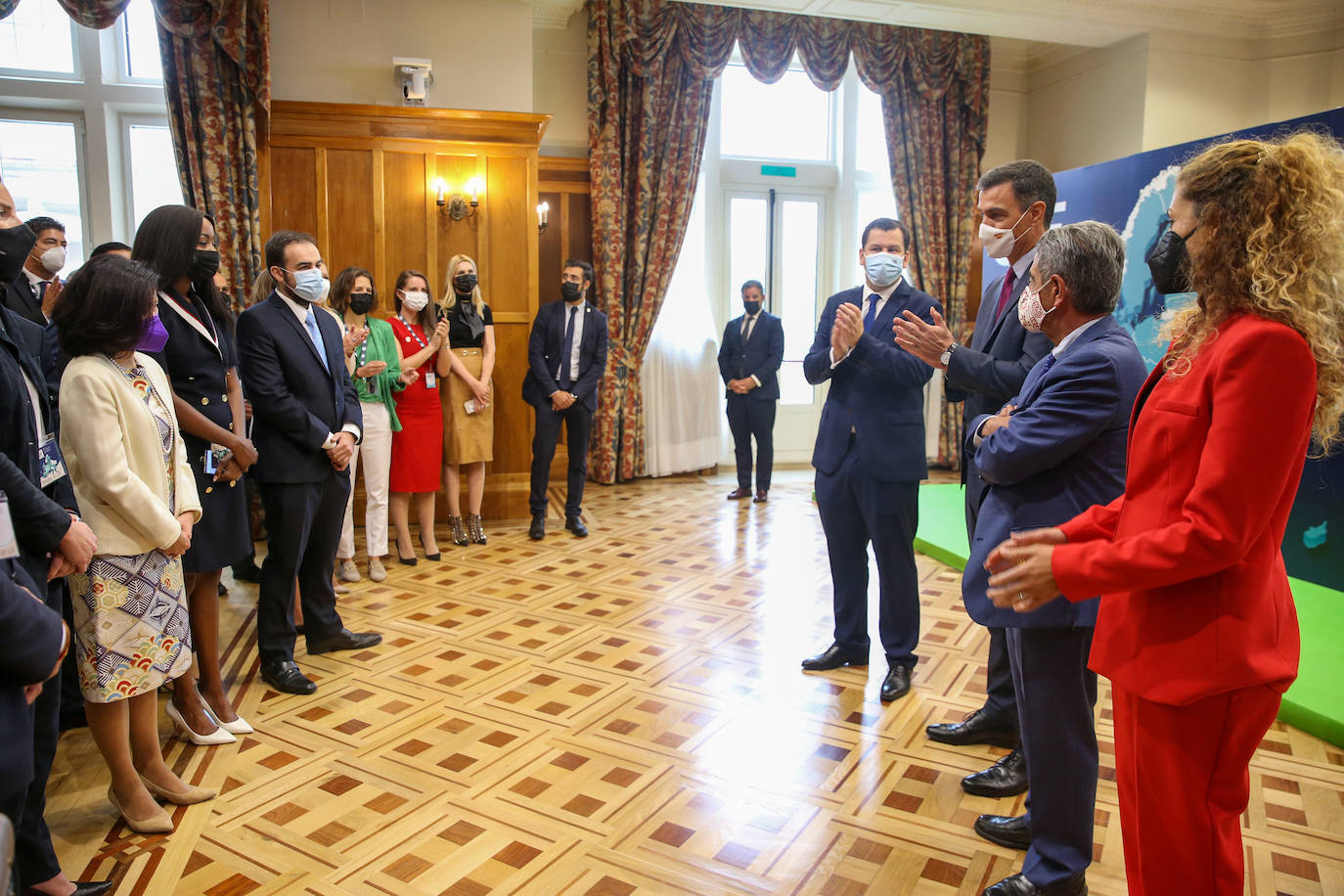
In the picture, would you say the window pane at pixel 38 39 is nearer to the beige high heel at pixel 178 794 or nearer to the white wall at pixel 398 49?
the white wall at pixel 398 49

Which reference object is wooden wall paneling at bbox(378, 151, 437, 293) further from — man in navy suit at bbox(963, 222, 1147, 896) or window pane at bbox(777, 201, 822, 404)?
man in navy suit at bbox(963, 222, 1147, 896)

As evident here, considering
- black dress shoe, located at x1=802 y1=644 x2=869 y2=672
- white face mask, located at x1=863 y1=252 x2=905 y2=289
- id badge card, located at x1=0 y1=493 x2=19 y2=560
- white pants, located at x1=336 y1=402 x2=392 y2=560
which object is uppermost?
white face mask, located at x1=863 y1=252 x2=905 y2=289

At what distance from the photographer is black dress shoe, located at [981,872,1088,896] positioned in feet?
6.35

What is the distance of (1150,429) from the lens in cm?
135

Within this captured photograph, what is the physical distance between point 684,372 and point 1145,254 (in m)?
4.29

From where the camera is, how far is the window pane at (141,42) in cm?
582

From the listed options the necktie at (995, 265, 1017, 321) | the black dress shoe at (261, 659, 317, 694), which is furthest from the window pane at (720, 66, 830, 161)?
the black dress shoe at (261, 659, 317, 694)

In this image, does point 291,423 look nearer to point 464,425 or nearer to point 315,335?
point 315,335

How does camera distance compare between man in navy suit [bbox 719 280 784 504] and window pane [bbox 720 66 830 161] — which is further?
window pane [bbox 720 66 830 161]

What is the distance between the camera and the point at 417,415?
5.00 metres

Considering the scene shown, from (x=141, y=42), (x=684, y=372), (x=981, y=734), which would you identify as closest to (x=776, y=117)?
(x=684, y=372)

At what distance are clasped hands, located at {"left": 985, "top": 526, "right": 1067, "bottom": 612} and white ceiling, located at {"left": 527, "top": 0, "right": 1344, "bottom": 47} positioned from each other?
6307mm

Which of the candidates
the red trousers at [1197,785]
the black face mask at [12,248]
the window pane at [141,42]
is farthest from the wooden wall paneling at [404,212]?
the red trousers at [1197,785]

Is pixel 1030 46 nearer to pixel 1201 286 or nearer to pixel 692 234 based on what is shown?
pixel 692 234
